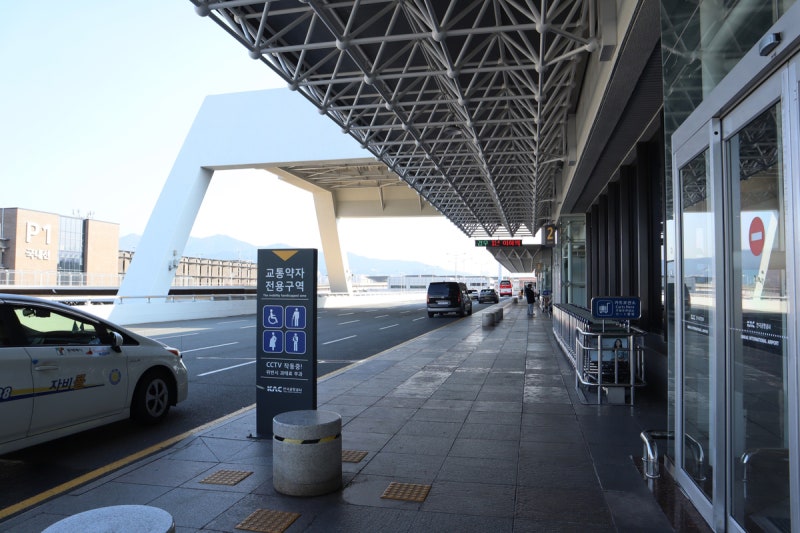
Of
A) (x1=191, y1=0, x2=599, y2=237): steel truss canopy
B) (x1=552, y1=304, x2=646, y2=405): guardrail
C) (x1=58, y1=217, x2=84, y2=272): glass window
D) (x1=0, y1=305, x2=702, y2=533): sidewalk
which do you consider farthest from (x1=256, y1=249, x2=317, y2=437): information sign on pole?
(x1=58, y1=217, x2=84, y2=272): glass window

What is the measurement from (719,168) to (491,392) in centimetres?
623

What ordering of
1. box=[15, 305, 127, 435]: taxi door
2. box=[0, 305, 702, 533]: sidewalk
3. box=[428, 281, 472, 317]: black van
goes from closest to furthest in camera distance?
box=[0, 305, 702, 533]: sidewalk, box=[15, 305, 127, 435]: taxi door, box=[428, 281, 472, 317]: black van

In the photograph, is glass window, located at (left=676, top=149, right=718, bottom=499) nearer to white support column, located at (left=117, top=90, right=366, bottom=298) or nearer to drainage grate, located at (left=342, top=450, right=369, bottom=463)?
drainage grate, located at (left=342, top=450, right=369, bottom=463)

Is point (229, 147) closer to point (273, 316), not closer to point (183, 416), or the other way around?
point (183, 416)

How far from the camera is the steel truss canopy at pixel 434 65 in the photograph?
1135 centimetres

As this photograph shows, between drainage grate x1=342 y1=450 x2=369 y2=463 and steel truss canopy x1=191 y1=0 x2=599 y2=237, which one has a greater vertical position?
steel truss canopy x1=191 y1=0 x2=599 y2=237

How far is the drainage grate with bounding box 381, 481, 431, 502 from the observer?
4.84 metres

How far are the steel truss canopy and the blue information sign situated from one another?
14.4ft

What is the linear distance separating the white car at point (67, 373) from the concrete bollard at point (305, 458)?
2.60 m

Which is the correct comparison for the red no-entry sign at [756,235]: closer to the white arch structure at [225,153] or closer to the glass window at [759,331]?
the glass window at [759,331]

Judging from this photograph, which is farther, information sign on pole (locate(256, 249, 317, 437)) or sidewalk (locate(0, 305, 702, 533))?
information sign on pole (locate(256, 249, 317, 437))

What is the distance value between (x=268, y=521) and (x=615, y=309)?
6187 mm

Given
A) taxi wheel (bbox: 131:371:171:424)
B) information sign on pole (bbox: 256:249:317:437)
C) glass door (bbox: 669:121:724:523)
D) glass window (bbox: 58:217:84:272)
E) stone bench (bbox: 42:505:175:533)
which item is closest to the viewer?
stone bench (bbox: 42:505:175:533)

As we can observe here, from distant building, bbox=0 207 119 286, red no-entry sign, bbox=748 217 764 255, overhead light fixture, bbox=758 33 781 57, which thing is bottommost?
red no-entry sign, bbox=748 217 764 255
